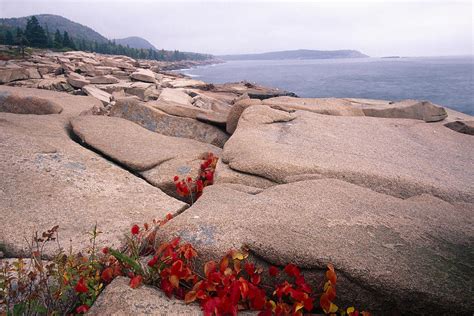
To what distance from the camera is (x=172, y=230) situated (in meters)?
3.29

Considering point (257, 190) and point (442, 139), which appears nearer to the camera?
point (257, 190)

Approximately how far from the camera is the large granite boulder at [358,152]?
457 centimetres

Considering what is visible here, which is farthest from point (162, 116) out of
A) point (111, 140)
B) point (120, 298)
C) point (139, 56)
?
point (139, 56)

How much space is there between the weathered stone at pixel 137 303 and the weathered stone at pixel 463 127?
27.3 feet

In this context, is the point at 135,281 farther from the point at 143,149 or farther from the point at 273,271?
the point at 143,149

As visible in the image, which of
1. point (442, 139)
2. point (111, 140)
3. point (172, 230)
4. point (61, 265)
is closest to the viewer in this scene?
point (61, 265)

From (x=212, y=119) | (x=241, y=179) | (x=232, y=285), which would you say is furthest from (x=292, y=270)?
(x=212, y=119)

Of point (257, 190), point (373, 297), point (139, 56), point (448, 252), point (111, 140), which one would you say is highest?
point (139, 56)

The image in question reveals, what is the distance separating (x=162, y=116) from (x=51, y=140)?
2953 mm

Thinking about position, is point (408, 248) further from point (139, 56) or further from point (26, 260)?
point (139, 56)

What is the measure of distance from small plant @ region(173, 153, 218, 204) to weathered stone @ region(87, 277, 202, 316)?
2.03 m

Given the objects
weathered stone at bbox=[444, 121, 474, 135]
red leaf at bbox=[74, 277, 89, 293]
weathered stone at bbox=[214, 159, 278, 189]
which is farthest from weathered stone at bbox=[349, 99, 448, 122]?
red leaf at bbox=[74, 277, 89, 293]

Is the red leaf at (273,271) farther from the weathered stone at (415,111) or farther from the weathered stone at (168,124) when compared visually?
the weathered stone at (415,111)

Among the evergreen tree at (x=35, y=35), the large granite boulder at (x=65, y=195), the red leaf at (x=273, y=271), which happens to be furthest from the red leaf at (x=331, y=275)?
the evergreen tree at (x=35, y=35)
